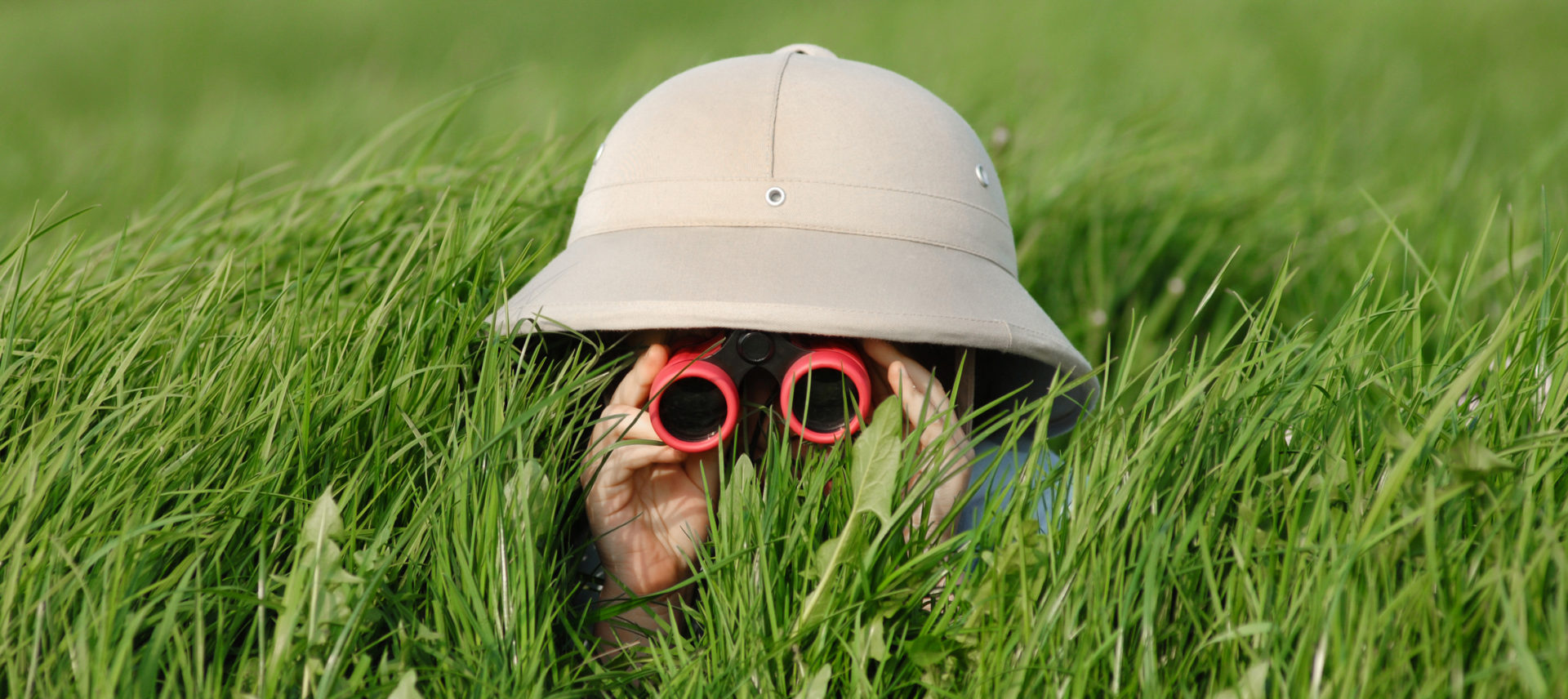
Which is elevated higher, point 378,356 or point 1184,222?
point 378,356

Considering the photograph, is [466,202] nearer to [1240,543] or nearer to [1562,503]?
[1240,543]

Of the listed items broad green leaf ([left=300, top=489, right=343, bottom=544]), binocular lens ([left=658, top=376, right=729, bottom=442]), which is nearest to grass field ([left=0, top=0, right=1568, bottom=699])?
broad green leaf ([left=300, top=489, right=343, bottom=544])

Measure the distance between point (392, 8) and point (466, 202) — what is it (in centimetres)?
861

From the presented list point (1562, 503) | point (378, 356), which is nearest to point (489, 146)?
point (378, 356)

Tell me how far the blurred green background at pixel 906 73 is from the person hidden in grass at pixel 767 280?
0.69m

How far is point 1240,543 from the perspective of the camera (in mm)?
1168

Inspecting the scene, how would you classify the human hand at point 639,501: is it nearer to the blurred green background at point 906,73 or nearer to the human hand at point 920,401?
the human hand at point 920,401

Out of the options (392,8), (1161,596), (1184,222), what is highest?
(1161,596)

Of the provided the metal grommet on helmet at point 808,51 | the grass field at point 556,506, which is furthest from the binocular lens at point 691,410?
the metal grommet on helmet at point 808,51

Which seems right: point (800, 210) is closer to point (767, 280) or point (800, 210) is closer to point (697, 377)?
point (767, 280)

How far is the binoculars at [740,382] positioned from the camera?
138cm

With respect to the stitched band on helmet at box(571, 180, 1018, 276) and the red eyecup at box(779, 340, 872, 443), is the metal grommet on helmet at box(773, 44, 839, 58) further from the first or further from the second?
the red eyecup at box(779, 340, 872, 443)

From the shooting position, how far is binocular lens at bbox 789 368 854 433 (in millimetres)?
1444

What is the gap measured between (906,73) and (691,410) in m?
3.63
